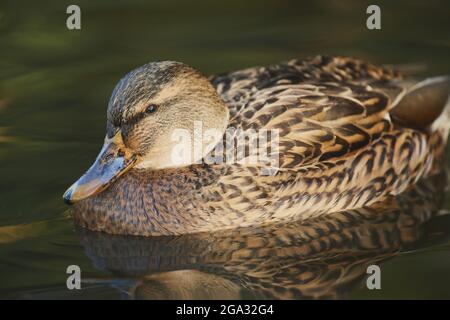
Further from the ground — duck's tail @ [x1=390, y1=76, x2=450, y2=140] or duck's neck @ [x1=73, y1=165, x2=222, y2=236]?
duck's tail @ [x1=390, y1=76, x2=450, y2=140]

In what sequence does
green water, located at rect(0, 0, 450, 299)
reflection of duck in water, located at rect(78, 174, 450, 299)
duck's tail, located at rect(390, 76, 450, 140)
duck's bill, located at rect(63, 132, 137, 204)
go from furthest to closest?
duck's tail, located at rect(390, 76, 450, 140)
duck's bill, located at rect(63, 132, 137, 204)
green water, located at rect(0, 0, 450, 299)
reflection of duck in water, located at rect(78, 174, 450, 299)

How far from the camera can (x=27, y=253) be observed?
8547 millimetres

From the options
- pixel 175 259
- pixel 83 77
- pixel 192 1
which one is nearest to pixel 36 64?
pixel 83 77

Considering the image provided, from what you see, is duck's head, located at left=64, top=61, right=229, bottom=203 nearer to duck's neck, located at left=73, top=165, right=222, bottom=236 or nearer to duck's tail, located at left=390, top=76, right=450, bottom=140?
duck's neck, located at left=73, top=165, right=222, bottom=236

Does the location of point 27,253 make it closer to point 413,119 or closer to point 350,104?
point 350,104

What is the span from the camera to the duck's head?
Answer: 8695 mm

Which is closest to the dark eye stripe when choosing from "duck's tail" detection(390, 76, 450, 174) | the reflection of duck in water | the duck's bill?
the duck's bill

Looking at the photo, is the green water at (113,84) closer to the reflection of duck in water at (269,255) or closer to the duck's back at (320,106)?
the reflection of duck in water at (269,255)

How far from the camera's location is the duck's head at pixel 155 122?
870cm

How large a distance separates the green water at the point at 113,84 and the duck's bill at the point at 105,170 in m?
0.48

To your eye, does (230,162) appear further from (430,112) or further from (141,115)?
(430,112)

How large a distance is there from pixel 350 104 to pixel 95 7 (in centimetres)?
522

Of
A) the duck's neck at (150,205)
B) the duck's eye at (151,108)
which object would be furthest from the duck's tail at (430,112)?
the duck's eye at (151,108)

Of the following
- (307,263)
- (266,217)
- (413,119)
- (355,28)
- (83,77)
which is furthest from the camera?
(355,28)
